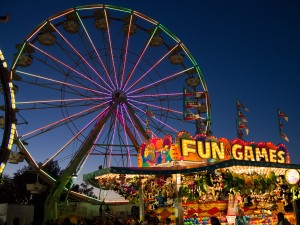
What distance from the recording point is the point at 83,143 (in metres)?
20.5

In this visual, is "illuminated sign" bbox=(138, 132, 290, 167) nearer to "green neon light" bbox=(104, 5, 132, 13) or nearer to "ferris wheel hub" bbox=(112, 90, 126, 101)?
"ferris wheel hub" bbox=(112, 90, 126, 101)

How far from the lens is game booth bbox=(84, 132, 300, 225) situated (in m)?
13.8

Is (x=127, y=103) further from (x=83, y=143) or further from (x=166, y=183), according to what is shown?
(x=166, y=183)

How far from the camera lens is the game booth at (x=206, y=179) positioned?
13797 millimetres

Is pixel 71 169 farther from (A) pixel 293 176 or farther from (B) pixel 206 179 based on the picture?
(A) pixel 293 176

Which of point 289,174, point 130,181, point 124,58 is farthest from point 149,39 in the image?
point 289,174

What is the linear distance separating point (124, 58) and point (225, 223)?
11.4m

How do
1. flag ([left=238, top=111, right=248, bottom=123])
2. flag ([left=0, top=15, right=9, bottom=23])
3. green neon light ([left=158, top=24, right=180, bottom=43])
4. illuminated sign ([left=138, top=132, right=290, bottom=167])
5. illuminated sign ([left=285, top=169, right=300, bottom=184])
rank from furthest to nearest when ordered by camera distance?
green neon light ([left=158, top=24, right=180, bottom=43]), flag ([left=238, top=111, right=248, bottom=123]), illuminated sign ([left=138, top=132, right=290, bottom=167]), flag ([left=0, top=15, right=9, bottom=23]), illuminated sign ([left=285, top=169, right=300, bottom=184])

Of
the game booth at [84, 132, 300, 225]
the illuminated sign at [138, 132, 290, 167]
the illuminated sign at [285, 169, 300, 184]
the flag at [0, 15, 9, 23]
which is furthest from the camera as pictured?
the illuminated sign at [138, 132, 290, 167]

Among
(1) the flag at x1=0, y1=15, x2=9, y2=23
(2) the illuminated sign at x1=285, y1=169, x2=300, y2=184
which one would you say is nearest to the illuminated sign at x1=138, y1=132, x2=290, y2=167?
(2) the illuminated sign at x1=285, y1=169, x2=300, y2=184

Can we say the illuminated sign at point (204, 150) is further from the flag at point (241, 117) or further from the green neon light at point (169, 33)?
the green neon light at point (169, 33)

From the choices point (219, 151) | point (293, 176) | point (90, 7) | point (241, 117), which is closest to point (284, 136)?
point (241, 117)

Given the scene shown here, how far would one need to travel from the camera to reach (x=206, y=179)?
13.7 metres

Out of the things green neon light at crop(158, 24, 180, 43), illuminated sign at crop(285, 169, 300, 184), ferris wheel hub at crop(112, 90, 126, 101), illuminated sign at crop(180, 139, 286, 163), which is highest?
green neon light at crop(158, 24, 180, 43)
